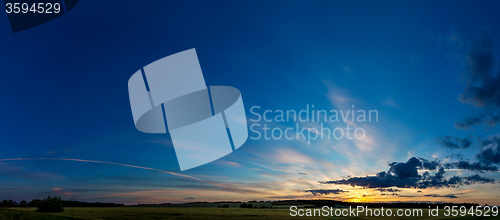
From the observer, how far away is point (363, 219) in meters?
71.8

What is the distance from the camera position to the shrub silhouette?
6912 centimetres

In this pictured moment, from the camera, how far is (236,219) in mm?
63625

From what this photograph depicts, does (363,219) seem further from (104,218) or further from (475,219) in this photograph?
(104,218)

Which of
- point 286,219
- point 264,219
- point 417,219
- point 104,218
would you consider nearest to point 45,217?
point 104,218

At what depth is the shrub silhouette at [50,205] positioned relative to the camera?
6912 cm

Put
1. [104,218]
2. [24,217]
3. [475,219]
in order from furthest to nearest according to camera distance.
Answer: [475,219] < [104,218] < [24,217]

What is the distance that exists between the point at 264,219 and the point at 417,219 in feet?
123

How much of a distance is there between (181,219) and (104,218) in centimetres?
1383

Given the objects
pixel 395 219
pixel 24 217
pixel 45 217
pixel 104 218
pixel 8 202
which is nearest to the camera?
pixel 24 217

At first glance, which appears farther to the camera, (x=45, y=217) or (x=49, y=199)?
(x=49, y=199)

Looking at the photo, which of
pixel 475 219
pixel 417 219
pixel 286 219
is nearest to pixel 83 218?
pixel 286 219

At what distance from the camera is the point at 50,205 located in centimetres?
6962

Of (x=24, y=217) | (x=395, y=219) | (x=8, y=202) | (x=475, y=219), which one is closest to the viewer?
(x=24, y=217)

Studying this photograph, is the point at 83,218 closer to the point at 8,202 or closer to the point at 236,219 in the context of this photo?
the point at 236,219
